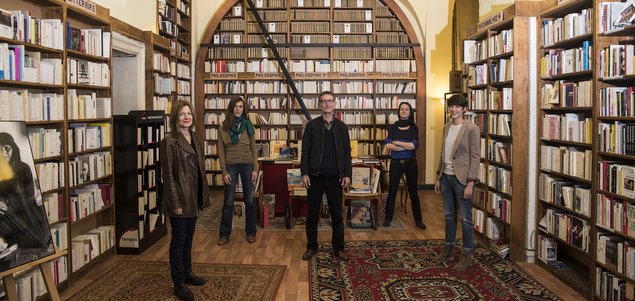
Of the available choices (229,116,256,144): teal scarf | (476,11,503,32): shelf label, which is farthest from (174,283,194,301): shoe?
(476,11,503,32): shelf label

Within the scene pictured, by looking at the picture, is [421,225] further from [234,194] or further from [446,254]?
[234,194]

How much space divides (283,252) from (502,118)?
9.54 ft

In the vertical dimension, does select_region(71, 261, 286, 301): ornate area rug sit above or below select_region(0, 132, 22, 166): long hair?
below

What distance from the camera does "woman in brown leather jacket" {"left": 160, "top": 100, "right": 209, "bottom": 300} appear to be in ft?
12.4

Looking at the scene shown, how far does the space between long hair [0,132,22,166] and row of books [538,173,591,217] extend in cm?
440

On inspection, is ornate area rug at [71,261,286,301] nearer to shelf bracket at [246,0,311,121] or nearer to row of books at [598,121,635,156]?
row of books at [598,121,635,156]

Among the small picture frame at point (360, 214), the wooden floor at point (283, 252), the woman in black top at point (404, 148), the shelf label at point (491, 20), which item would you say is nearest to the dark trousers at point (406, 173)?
the woman in black top at point (404, 148)

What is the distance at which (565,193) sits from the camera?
4.40 meters

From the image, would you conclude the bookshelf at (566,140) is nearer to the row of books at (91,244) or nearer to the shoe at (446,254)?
the shoe at (446,254)

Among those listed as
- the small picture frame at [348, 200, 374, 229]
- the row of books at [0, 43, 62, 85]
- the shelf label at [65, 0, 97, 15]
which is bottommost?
the small picture frame at [348, 200, 374, 229]

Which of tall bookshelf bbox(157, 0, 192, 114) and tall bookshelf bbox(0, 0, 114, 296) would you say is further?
tall bookshelf bbox(157, 0, 192, 114)

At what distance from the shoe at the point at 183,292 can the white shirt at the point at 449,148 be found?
2690 millimetres

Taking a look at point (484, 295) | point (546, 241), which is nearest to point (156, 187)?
point (484, 295)

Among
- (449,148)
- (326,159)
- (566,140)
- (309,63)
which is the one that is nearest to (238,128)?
(326,159)
